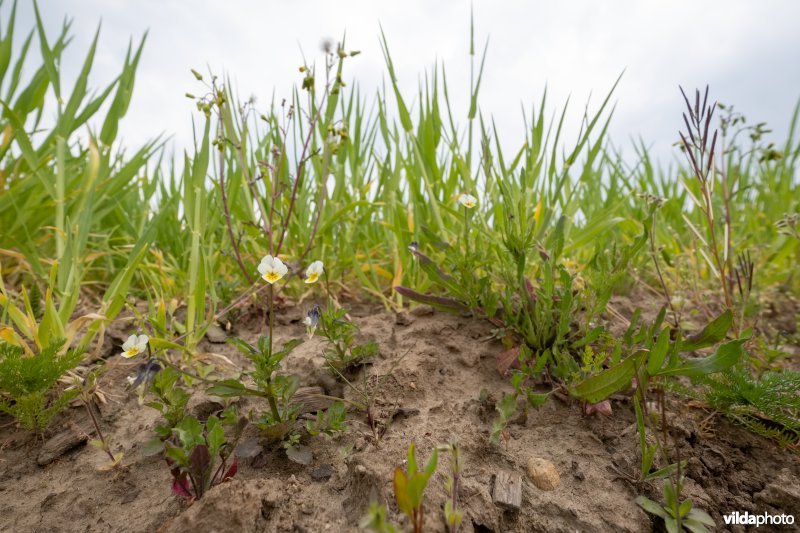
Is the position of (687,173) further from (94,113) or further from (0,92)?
(0,92)

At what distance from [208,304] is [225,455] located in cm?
110

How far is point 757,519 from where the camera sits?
122 cm

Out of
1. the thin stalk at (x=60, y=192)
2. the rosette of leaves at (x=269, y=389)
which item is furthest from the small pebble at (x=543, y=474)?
the thin stalk at (x=60, y=192)

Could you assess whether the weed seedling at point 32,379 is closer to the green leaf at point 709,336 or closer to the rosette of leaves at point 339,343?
the rosette of leaves at point 339,343

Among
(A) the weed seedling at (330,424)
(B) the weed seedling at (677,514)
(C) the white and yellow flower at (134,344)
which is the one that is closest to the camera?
(B) the weed seedling at (677,514)

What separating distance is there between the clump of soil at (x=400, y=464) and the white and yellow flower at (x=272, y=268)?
0.35 meters

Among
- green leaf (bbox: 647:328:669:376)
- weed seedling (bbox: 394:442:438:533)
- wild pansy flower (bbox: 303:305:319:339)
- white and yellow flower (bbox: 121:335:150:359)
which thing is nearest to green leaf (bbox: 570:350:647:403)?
green leaf (bbox: 647:328:669:376)

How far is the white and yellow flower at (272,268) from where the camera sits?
1.49m

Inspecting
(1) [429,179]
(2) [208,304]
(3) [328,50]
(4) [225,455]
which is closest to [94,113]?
(2) [208,304]

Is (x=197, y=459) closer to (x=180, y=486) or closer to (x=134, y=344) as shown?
(x=180, y=486)

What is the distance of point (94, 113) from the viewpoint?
2.37 metres

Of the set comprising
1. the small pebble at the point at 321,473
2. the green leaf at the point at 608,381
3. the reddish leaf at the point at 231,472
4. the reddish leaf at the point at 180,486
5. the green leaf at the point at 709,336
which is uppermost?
the green leaf at the point at 709,336

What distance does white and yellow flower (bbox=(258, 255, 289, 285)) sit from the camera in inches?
58.8

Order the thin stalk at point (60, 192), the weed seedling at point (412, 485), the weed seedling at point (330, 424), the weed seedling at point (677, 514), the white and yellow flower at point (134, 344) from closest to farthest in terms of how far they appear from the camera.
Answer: the weed seedling at point (412, 485) → the weed seedling at point (677, 514) → the weed seedling at point (330, 424) → the white and yellow flower at point (134, 344) → the thin stalk at point (60, 192)
